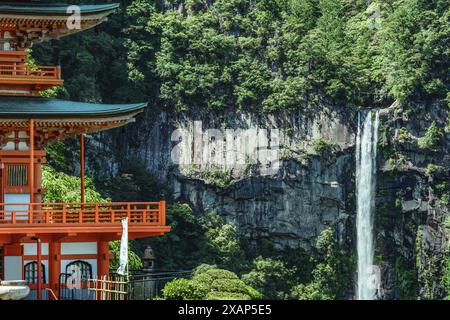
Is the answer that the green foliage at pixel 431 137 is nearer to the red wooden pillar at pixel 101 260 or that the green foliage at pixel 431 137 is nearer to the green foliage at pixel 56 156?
the green foliage at pixel 56 156

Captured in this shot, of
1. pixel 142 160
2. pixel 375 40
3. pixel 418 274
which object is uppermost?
pixel 375 40

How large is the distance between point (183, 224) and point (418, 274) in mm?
12938

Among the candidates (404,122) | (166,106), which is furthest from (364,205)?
(166,106)

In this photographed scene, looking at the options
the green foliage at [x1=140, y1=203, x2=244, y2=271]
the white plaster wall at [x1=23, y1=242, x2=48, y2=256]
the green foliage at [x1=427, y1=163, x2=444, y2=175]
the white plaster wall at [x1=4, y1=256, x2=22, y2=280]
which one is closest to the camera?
the white plaster wall at [x1=4, y1=256, x2=22, y2=280]

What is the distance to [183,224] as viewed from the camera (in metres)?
95.7

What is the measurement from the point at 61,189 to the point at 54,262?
59.4 feet

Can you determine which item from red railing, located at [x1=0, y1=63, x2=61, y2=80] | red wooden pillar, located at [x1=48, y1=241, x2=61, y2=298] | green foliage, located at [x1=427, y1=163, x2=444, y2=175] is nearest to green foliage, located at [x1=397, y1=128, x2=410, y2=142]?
green foliage, located at [x1=427, y1=163, x2=444, y2=175]

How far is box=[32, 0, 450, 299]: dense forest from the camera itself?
97.1m

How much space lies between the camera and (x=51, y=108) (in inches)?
2203

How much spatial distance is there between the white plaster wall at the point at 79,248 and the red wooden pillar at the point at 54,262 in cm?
36

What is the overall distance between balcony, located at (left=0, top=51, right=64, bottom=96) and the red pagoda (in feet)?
0.10

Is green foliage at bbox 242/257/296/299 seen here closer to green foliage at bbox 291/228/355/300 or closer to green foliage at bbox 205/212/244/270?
green foliage at bbox 291/228/355/300

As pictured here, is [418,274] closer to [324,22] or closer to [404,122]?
[404,122]

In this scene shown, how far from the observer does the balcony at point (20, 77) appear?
185ft
